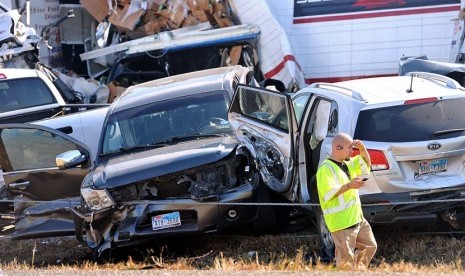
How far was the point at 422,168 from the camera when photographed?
6543 mm

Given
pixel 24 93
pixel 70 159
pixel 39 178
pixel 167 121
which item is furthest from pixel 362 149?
pixel 24 93

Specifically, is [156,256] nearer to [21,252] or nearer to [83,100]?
[21,252]

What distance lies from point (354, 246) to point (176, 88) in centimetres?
350

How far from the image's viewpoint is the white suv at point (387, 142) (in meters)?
6.50

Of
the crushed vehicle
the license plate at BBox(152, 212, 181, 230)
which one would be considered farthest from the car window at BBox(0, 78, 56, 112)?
the license plate at BBox(152, 212, 181, 230)

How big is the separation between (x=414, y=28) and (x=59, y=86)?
659 cm

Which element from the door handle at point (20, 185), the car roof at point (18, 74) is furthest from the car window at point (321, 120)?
the car roof at point (18, 74)

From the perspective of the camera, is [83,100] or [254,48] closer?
[83,100]

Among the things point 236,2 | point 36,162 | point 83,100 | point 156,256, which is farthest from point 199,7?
point 156,256

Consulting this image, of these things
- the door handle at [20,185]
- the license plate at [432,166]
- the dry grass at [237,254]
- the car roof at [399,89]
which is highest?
the car roof at [399,89]

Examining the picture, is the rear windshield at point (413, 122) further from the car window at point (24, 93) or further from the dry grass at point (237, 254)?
the car window at point (24, 93)

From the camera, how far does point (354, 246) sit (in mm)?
6250

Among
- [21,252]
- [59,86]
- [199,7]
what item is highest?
[199,7]

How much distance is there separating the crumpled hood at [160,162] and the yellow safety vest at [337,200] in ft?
5.01
